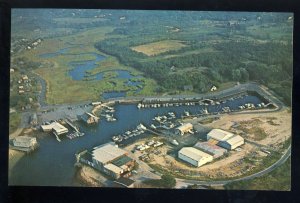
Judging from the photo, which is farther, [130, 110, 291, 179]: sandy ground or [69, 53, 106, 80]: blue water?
[69, 53, 106, 80]: blue water

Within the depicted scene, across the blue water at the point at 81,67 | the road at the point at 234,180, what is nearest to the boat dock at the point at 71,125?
the blue water at the point at 81,67

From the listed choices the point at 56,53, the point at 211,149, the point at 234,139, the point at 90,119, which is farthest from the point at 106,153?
the point at 234,139

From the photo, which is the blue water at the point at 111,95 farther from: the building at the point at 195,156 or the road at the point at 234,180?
the road at the point at 234,180

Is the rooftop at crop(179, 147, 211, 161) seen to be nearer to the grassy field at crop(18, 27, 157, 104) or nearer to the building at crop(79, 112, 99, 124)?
the grassy field at crop(18, 27, 157, 104)

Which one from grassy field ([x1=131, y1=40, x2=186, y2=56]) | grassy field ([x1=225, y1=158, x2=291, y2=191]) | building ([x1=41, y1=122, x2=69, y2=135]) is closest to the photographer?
grassy field ([x1=225, y1=158, x2=291, y2=191])

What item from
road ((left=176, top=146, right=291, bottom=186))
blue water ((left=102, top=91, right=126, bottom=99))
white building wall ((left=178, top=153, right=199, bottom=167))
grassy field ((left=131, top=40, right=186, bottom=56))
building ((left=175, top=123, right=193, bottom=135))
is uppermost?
grassy field ((left=131, top=40, right=186, bottom=56))

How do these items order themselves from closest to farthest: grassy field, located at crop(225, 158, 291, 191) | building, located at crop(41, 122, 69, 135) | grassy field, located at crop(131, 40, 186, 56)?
grassy field, located at crop(225, 158, 291, 191), building, located at crop(41, 122, 69, 135), grassy field, located at crop(131, 40, 186, 56)

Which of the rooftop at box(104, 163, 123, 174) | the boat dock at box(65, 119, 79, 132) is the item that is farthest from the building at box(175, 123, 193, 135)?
the boat dock at box(65, 119, 79, 132)

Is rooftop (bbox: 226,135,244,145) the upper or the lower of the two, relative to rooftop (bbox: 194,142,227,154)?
upper
